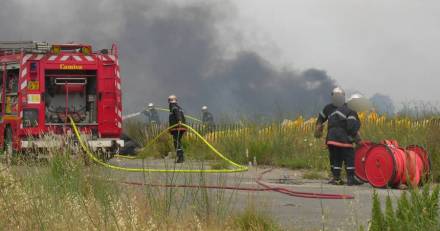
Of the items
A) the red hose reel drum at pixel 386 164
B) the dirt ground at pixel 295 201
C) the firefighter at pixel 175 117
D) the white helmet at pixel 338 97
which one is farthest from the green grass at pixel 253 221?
the firefighter at pixel 175 117

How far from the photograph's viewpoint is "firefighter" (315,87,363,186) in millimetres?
13967

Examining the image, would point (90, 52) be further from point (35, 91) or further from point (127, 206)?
point (127, 206)

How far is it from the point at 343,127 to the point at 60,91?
791 cm

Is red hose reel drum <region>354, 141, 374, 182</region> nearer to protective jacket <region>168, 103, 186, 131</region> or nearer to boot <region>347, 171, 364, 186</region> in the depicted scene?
boot <region>347, 171, 364, 186</region>

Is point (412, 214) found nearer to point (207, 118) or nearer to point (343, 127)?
point (343, 127)

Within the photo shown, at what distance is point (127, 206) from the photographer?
20.8 feet

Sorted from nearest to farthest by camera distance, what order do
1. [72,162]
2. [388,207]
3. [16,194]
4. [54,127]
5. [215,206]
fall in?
Answer: [388,207] → [215,206] → [16,194] → [72,162] → [54,127]

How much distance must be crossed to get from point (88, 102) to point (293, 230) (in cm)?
1306

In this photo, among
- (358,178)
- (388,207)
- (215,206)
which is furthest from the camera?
(358,178)

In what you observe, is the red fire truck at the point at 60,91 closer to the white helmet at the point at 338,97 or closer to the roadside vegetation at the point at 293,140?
the roadside vegetation at the point at 293,140

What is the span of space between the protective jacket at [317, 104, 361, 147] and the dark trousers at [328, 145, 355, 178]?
13cm

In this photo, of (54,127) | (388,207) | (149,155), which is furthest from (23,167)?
(149,155)

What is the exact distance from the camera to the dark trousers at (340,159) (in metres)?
13.9

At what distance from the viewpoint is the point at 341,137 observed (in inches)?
556
